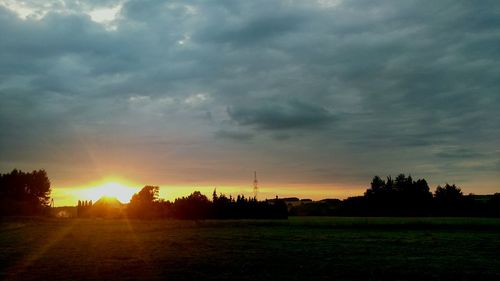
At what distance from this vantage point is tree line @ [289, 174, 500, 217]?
134250mm

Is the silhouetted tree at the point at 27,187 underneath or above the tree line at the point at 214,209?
above

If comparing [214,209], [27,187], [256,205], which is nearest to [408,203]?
[256,205]

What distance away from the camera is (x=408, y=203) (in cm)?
15275

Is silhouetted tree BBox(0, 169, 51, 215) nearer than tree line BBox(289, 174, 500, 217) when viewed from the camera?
No

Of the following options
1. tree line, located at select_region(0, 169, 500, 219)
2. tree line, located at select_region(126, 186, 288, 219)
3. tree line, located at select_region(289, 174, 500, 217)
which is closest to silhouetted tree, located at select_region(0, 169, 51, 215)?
tree line, located at select_region(0, 169, 500, 219)

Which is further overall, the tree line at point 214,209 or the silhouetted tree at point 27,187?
the silhouetted tree at point 27,187

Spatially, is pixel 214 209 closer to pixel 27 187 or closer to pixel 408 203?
pixel 408 203

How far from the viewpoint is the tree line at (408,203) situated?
440ft

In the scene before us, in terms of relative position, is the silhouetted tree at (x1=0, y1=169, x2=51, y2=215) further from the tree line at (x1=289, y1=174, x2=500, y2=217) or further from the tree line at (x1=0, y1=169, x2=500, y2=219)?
the tree line at (x1=289, y1=174, x2=500, y2=217)

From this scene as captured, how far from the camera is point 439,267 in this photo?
83.3 ft

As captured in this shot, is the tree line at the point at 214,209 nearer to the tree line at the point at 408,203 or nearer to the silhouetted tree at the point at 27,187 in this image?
the tree line at the point at 408,203

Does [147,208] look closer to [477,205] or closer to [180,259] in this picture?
[477,205]

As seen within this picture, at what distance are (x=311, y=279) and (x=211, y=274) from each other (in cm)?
469

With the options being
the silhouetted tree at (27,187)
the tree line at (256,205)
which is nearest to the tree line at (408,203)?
the tree line at (256,205)
